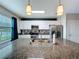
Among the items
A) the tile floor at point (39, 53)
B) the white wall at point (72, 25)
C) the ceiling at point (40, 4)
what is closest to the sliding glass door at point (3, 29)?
the ceiling at point (40, 4)

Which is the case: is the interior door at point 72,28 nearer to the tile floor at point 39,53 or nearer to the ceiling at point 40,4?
the ceiling at point 40,4

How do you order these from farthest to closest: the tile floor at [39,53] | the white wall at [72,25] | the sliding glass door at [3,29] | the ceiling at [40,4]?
the white wall at [72,25]
the sliding glass door at [3,29]
the ceiling at [40,4]
the tile floor at [39,53]

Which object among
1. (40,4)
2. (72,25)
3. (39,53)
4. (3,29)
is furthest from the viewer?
(72,25)

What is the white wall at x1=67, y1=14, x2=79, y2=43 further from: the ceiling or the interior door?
the ceiling

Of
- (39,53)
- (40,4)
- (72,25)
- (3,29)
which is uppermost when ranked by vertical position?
(40,4)

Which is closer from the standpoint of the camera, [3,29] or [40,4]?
[40,4]

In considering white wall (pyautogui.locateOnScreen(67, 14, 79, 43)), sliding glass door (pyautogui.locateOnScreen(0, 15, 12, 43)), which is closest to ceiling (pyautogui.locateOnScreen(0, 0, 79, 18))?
sliding glass door (pyautogui.locateOnScreen(0, 15, 12, 43))

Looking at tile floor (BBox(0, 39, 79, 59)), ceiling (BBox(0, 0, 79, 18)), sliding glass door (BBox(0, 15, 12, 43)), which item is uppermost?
ceiling (BBox(0, 0, 79, 18))

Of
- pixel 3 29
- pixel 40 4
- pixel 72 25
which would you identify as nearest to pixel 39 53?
pixel 40 4

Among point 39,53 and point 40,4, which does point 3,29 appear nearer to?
point 40,4

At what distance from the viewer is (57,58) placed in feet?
4.71

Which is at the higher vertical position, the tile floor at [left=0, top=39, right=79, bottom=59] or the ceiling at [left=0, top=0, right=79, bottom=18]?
the ceiling at [left=0, top=0, right=79, bottom=18]

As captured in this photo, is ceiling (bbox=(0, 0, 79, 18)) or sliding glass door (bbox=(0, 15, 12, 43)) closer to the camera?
ceiling (bbox=(0, 0, 79, 18))

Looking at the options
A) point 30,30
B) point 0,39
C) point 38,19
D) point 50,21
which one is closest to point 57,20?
point 50,21
